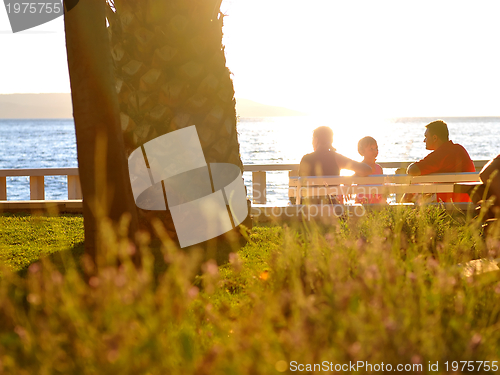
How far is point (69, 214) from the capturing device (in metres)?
6.57

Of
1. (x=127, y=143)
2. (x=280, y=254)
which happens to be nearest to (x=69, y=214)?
(x=127, y=143)

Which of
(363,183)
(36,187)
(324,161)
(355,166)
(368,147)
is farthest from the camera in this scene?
(36,187)

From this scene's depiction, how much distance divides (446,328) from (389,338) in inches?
20.6

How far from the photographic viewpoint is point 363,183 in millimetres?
5145

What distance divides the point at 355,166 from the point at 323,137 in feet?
1.62

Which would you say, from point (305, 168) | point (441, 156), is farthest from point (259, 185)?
point (441, 156)

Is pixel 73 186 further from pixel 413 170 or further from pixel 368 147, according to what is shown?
pixel 413 170

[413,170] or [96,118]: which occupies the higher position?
[96,118]

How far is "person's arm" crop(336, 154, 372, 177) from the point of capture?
5234 millimetres

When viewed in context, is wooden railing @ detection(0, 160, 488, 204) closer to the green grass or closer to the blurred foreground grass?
the green grass

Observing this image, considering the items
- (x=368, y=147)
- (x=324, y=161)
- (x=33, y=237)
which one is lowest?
(x=33, y=237)

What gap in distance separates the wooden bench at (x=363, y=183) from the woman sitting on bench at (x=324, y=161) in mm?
216

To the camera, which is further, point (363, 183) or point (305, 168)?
point (305, 168)

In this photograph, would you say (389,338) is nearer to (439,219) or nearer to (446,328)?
(446,328)
